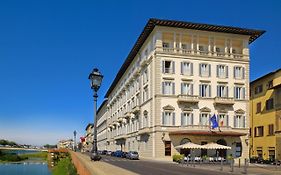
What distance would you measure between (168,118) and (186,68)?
26.9ft

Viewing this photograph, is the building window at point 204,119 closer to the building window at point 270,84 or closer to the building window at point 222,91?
the building window at point 222,91

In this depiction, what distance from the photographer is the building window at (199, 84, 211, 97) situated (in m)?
58.5

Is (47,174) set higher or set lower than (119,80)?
lower

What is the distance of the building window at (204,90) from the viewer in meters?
58.5

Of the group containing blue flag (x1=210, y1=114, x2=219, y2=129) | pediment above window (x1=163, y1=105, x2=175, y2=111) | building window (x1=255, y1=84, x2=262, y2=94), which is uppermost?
building window (x1=255, y1=84, x2=262, y2=94)

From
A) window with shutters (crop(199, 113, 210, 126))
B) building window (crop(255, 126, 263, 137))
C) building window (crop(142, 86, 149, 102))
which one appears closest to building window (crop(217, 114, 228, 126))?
window with shutters (crop(199, 113, 210, 126))

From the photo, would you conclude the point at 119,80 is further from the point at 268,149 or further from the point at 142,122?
the point at 268,149

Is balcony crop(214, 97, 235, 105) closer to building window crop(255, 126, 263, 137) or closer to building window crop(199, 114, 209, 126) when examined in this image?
building window crop(199, 114, 209, 126)

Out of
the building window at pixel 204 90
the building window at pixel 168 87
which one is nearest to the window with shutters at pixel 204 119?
Result: the building window at pixel 204 90

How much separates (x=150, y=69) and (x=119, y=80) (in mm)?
38025

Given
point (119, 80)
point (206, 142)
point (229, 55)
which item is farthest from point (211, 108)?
point (119, 80)

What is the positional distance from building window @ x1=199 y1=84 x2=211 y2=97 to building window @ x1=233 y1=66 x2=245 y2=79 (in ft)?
16.6

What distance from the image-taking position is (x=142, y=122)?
64.8 m

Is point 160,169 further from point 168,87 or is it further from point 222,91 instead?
point 222,91
